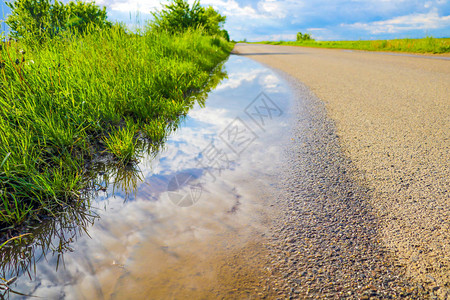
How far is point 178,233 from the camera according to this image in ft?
4.94

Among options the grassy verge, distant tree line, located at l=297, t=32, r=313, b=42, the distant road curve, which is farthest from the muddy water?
distant tree line, located at l=297, t=32, r=313, b=42

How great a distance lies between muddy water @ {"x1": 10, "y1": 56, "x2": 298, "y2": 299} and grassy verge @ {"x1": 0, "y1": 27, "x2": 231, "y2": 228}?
334 millimetres

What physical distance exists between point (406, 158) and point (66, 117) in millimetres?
3143

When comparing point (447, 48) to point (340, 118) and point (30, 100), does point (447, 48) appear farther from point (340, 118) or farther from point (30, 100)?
point (30, 100)

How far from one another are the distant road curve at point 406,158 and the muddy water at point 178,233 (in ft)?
2.41

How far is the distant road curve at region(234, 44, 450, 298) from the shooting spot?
1335 mm

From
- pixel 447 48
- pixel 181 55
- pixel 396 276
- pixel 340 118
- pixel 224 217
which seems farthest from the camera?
pixel 447 48

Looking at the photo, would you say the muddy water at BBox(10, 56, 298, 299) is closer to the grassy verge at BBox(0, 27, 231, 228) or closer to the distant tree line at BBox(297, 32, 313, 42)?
the grassy verge at BBox(0, 27, 231, 228)

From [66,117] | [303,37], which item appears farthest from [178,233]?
[303,37]

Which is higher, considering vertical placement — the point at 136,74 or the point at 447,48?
the point at 447,48

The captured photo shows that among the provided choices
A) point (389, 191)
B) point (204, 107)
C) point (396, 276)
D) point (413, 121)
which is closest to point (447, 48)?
point (413, 121)

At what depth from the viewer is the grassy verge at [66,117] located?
1719mm

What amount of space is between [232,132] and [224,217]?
1616 mm

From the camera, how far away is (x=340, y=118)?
3.38 m
